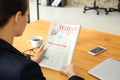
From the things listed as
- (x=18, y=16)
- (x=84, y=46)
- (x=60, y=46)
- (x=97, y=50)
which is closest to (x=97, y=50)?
(x=97, y=50)

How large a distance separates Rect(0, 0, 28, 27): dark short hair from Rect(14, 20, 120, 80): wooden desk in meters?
0.46

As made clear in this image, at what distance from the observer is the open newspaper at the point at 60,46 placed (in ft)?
4.09

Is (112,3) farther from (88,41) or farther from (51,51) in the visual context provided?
(51,51)

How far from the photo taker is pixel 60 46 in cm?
130

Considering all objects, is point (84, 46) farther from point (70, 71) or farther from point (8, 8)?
point (8, 8)

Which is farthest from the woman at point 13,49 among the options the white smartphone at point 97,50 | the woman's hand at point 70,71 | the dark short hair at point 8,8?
the white smartphone at point 97,50

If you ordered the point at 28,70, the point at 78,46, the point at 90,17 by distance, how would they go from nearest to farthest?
1. the point at 28,70
2. the point at 78,46
3. the point at 90,17

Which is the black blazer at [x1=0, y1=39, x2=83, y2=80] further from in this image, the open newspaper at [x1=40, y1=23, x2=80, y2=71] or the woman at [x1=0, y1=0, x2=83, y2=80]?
the open newspaper at [x1=40, y1=23, x2=80, y2=71]

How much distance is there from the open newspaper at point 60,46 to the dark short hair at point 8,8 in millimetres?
491

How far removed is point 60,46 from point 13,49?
510mm

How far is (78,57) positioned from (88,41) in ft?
0.86

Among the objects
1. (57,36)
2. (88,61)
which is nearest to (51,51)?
(57,36)

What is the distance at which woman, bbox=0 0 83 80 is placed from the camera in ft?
2.46

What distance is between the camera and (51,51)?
1321 mm
